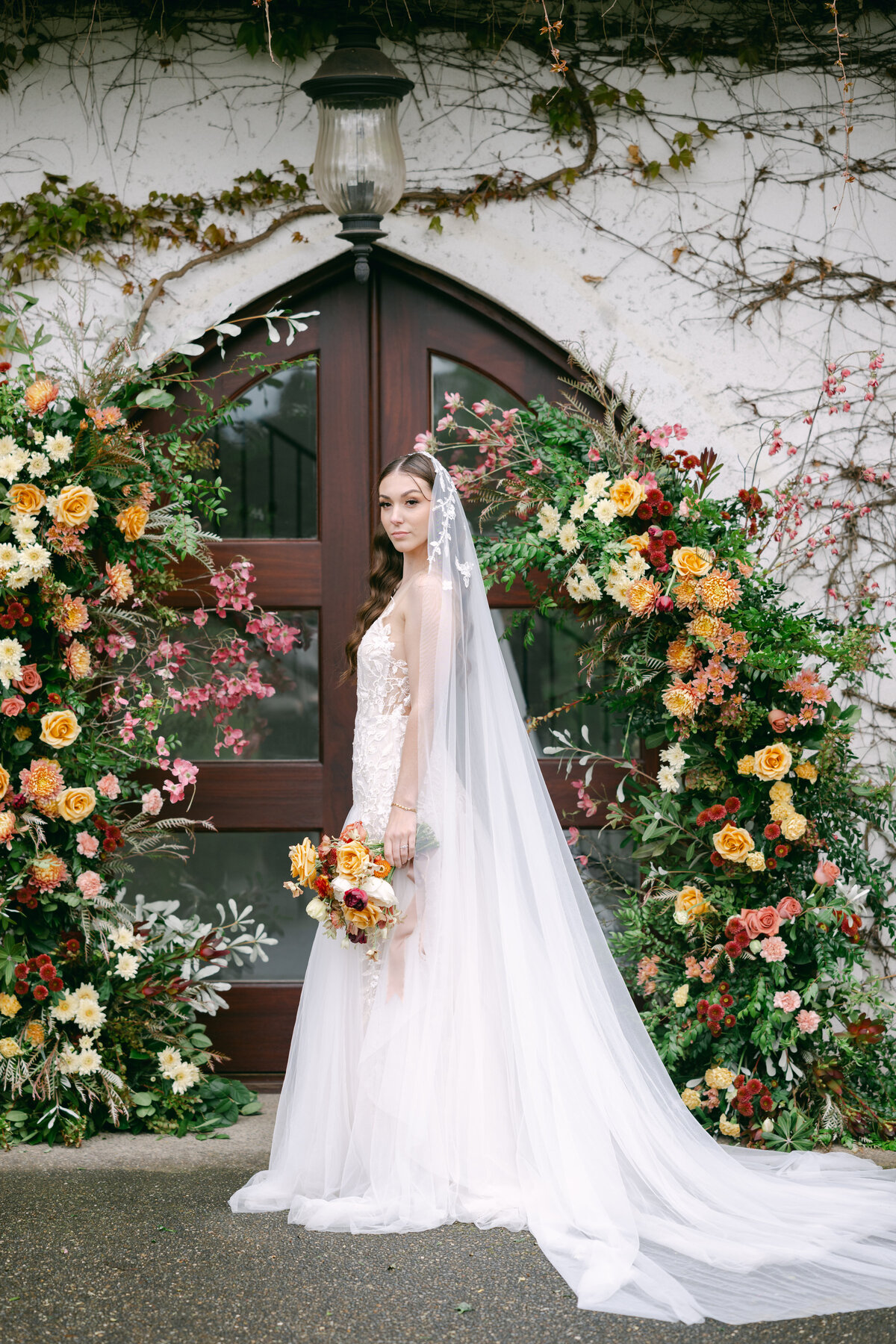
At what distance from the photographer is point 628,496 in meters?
3.30

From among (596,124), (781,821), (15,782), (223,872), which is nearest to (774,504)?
(781,821)

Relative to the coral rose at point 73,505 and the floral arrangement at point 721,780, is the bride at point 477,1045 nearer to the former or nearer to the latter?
the floral arrangement at point 721,780

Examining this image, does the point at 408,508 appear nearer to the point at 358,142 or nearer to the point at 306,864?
the point at 306,864

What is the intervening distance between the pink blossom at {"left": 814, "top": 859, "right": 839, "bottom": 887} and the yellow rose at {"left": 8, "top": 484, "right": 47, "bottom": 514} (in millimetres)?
2451

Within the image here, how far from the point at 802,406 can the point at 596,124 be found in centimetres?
120

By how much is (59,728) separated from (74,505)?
0.63m

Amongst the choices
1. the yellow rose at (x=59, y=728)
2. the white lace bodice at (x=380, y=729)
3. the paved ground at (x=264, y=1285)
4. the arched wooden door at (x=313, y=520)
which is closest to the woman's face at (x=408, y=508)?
the white lace bodice at (x=380, y=729)

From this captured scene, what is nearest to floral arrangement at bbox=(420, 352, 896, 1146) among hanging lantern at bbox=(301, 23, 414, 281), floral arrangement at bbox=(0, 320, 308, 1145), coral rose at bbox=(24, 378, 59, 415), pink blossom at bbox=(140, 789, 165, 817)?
hanging lantern at bbox=(301, 23, 414, 281)

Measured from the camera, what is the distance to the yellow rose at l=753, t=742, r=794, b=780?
10.6ft

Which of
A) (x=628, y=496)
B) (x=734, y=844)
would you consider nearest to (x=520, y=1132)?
(x=734, y=844)

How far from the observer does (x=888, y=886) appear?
3.75 m

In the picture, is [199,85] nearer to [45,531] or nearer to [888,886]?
[45,531]

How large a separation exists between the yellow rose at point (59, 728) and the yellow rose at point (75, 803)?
143mm

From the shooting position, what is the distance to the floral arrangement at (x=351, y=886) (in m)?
2.94
